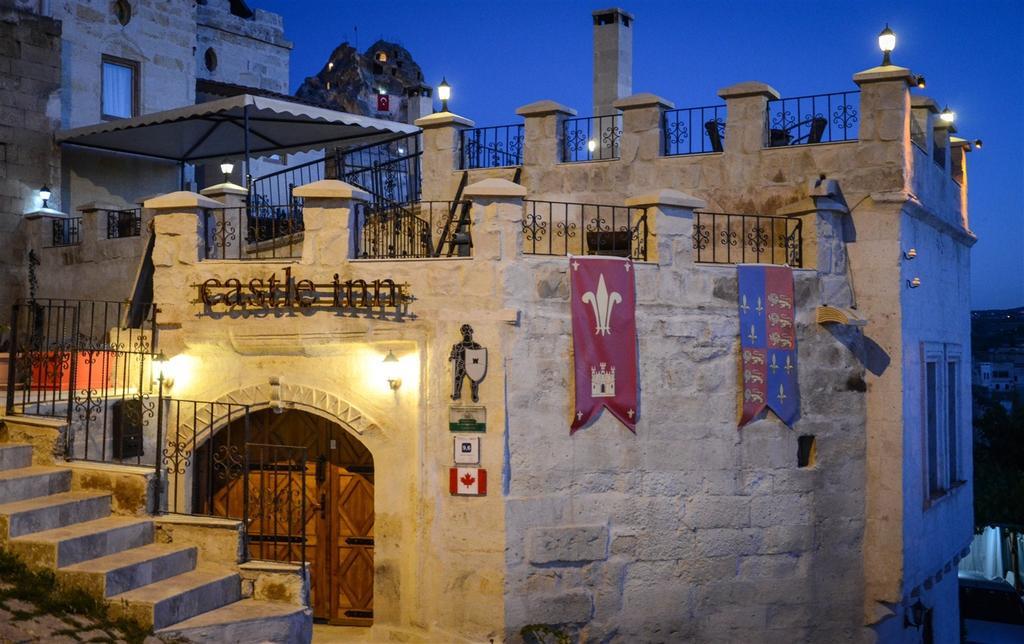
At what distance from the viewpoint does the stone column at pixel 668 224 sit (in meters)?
11.7

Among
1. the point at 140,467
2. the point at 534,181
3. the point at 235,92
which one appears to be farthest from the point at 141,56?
the point at 140,467

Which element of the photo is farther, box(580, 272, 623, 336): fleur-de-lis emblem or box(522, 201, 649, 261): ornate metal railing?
box(522, 201, 649, 261): ornate metal railing

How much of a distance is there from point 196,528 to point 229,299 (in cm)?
284

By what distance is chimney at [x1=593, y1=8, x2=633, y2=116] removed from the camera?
1714cm

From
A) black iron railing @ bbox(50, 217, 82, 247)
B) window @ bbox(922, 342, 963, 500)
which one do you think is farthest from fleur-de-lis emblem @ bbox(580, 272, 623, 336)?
black iron railing @ bbox(50, 217, 82, 247)

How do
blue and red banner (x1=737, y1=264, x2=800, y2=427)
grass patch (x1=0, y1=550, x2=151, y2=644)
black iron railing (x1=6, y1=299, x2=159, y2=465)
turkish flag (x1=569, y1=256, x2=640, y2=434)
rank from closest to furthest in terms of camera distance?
grass patch (x1=0, y1=550, x2=151, y2=644), black iron railing (x1=6, y1=299, x2=159, y2=465), turkish flag (x1=569, y1=256, x2=640, y2=434), blue and red banner (x1=737, y1=264, x2=800, y2=427)

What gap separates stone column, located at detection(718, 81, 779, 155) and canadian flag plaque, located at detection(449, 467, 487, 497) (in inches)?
221

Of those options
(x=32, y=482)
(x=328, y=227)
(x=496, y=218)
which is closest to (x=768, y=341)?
(x=496, y=218)

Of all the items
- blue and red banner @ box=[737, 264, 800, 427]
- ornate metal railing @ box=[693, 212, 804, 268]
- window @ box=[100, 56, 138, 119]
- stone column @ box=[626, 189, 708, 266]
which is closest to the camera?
stone column @ box=[626, 189, 708, 266]

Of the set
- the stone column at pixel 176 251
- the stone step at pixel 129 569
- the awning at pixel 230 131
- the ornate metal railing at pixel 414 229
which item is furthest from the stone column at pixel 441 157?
the stone step at pixel 129 569

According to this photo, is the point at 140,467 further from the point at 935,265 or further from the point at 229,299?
the point at 935,265

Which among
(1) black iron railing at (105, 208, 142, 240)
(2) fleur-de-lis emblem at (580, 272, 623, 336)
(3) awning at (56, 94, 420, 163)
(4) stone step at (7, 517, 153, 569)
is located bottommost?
(4) stone step at (7, 517, 153, 569)

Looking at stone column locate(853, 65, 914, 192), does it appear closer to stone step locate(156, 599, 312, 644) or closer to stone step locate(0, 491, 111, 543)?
stone step locate(156, 599, 312, 644)

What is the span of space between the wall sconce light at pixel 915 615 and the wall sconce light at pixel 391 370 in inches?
273
